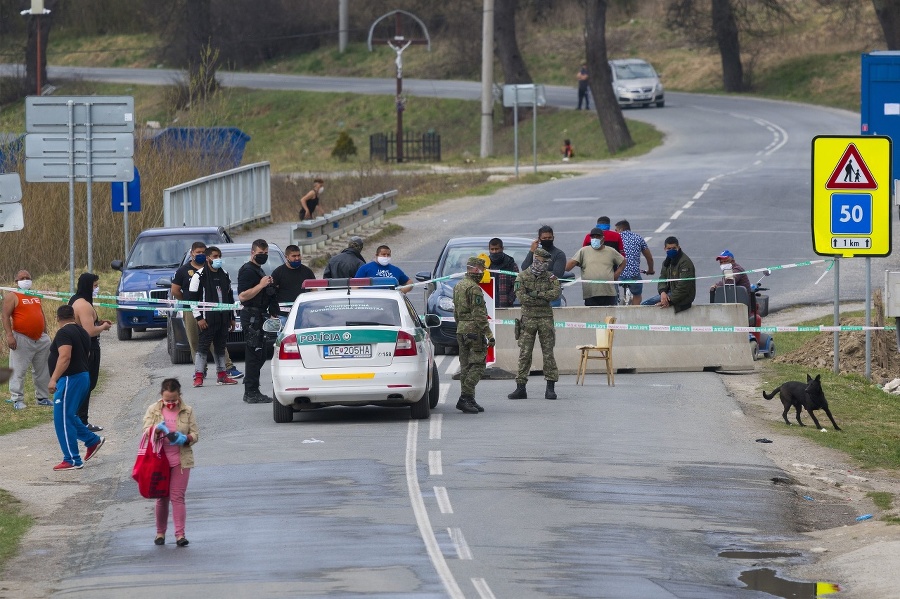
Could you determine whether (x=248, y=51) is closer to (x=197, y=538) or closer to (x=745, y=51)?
(x=745, y=51)

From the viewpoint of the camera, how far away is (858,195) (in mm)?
19266

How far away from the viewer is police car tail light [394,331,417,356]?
53.1ft

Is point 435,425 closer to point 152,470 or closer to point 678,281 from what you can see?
point 678,281

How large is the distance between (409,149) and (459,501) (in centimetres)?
5368

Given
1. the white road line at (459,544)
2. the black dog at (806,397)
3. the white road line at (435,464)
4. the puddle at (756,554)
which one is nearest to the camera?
the white road line at (459,544)

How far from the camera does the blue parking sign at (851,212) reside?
19.2 meters

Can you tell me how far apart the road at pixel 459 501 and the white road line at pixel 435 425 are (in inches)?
1.3

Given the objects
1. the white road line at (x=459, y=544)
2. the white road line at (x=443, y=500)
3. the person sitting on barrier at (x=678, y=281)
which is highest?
the person sitting on barrier at (x=678, y=281)

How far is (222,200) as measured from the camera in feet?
123

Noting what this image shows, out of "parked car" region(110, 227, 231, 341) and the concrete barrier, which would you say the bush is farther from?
the concrete barrier

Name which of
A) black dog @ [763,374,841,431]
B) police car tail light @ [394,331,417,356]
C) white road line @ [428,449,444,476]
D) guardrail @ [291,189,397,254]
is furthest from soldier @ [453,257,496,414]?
guardrail @ [291,189,397,254]

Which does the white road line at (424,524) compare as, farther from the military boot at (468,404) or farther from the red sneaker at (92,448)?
the red sneaker at (92,448)

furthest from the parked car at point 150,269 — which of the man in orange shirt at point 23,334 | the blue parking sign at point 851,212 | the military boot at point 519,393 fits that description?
the blue parking sign at point 851,212

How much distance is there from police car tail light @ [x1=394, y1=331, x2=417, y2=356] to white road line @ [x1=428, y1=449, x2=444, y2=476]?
162 cm
